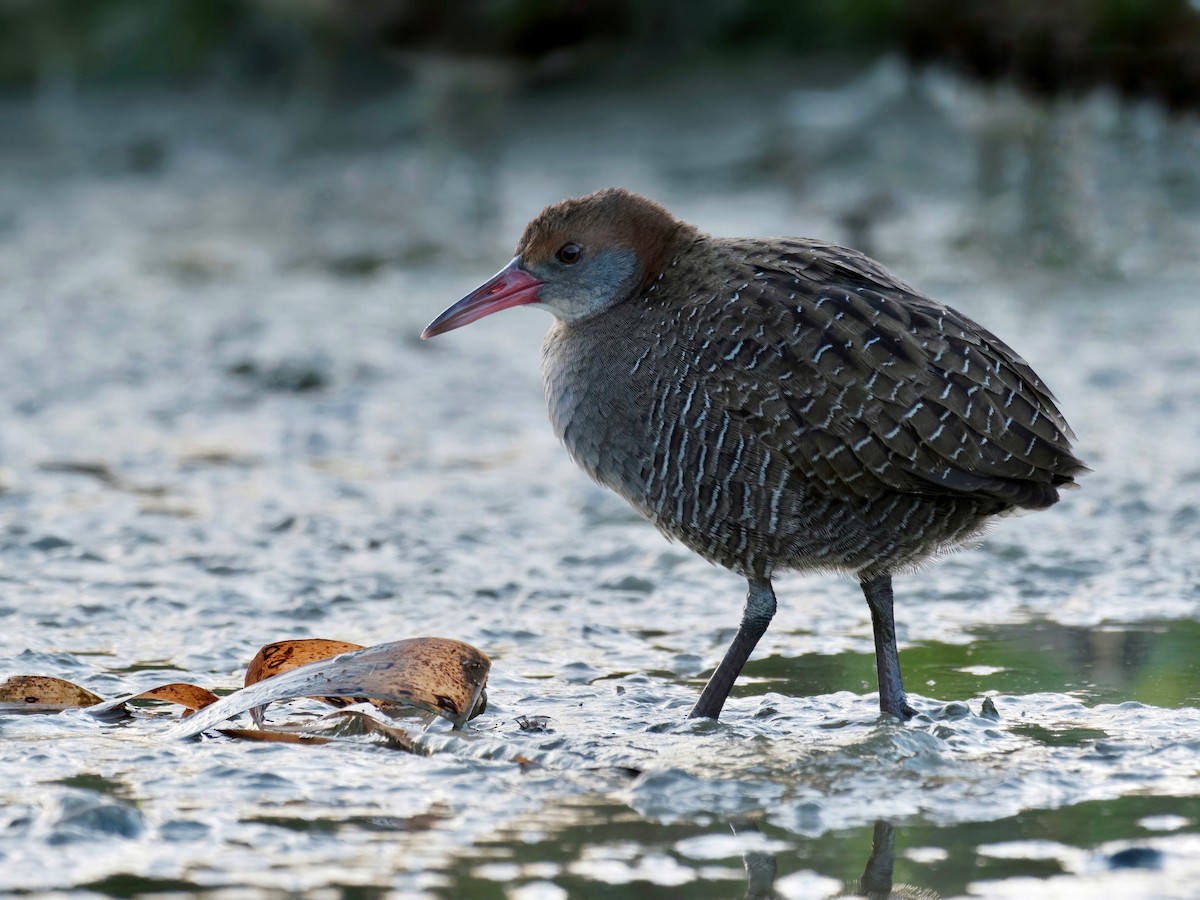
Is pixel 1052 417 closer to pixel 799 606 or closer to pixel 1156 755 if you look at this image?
pixel 1156 755

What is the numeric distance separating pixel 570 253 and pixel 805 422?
1005 millimetres

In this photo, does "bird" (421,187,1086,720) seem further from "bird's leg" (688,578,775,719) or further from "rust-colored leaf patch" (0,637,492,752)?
"rust-colored leaf patch" (0,637,492,752)

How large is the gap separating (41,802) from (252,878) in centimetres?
66

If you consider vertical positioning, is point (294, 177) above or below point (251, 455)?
above

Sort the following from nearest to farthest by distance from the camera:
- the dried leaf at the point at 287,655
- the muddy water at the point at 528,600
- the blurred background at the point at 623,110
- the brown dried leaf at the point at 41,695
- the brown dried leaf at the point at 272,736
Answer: the muddy water at the point at 528,600 → the brown dried leaf at the point at 272,736 → the brown dried leaf at the point at 41,695 → the dried leaf at the point at 287,655 → the blurred background at the point at 623,110

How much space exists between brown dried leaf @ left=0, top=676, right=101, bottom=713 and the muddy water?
151mm

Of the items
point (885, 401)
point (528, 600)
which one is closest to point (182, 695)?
point (528, 600)

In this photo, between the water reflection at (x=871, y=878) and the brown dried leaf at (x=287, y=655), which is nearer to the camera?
the water reflection at (x=871, y=878)

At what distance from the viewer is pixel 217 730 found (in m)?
4.24

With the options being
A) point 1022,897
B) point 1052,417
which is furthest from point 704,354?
point 1022,897

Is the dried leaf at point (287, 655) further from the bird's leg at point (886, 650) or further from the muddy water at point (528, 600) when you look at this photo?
the bird's leg at point (886, 650)

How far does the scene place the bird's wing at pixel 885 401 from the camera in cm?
435

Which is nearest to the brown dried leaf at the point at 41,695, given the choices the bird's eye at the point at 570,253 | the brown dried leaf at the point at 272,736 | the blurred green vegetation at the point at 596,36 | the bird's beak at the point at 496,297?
the brown dried leaf at the point at 272,736

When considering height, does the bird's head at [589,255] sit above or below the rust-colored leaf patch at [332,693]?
above
